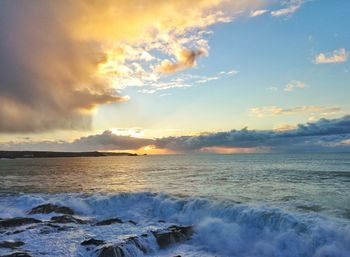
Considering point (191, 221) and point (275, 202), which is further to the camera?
point (275, 202)

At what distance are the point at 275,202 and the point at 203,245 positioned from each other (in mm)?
10108

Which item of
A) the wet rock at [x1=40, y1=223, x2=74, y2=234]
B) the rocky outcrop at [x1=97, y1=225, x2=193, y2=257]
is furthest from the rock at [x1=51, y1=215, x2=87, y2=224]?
the rocky outcrop at [x1=97, y1=225, x2=193, y2=257]

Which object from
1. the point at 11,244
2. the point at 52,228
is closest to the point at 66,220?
the point at 52,228

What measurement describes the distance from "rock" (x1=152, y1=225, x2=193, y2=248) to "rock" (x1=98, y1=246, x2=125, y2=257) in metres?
2.55

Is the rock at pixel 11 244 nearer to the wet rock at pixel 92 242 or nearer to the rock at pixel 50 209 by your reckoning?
the wet rock at pixel 92 242

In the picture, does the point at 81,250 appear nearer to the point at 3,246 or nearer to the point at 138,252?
the point at 138,252

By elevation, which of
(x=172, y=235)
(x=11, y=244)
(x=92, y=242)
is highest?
(x=11, y=244)

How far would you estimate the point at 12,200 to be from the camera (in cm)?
3275

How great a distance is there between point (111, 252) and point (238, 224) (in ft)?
27.0

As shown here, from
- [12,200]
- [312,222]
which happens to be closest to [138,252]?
[312,222]

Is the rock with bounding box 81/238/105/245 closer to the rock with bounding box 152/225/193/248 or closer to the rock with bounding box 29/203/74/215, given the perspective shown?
the rock with bounding box 152/225/193/248

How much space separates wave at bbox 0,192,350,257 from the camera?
55.3 feet

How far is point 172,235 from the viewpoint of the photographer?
1873cm

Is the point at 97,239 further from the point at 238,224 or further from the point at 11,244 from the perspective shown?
the point at 238,224
